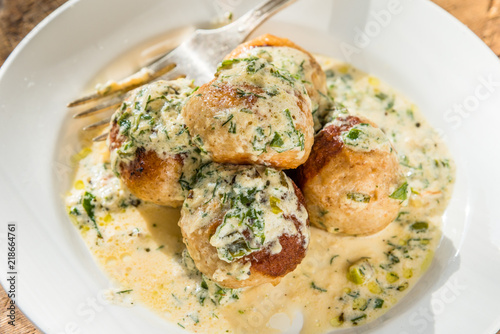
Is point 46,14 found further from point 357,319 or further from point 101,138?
point 357,319

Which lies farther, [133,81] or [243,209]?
[133,81]

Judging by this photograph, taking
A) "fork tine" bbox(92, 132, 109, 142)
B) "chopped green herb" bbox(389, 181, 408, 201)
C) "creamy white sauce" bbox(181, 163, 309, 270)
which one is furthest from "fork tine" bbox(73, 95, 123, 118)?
"chopped green herb" bbox(389, 181, 408, 201)

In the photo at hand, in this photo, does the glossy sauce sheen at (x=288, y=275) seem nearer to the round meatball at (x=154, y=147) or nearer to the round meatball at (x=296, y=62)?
the round meatball at (x=154, y=147)

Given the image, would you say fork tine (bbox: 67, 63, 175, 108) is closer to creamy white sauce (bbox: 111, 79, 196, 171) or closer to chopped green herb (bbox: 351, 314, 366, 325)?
creamy white sauce (bbox: 111, 79, 196, 171)

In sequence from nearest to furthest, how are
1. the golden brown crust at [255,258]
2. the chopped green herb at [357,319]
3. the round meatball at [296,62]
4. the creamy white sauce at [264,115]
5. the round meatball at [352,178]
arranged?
the creamy white sauce at [264,115], the golden brown crust at [255,258], the round meatball at [352,178], the chopped green herb at [357,319], the round meatball at [296,62]

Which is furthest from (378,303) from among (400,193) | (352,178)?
(352,178)

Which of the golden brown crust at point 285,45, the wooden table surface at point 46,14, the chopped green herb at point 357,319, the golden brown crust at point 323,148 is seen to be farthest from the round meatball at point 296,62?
the wooden table surface at point 46,14

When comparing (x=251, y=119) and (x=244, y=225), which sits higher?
(x=251, y=119)
